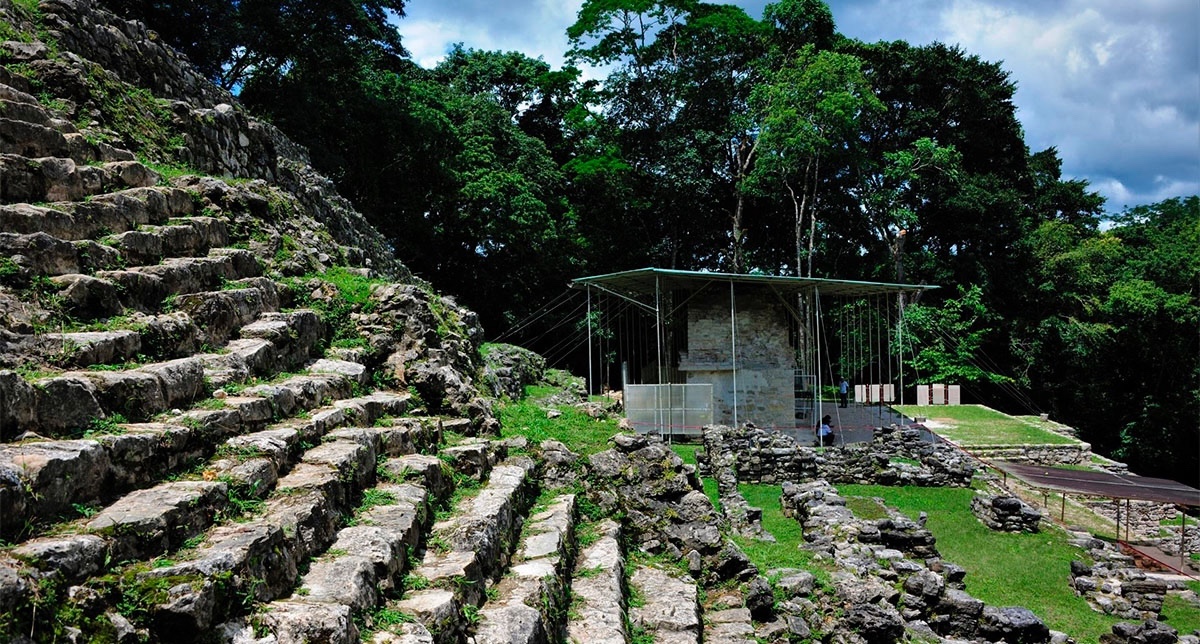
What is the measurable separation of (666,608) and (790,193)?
30268 mm

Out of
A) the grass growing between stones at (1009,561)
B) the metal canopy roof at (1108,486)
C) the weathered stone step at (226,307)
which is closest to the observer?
the weathered stone step at (226,307)

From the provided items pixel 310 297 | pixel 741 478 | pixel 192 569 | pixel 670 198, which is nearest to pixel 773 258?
pixel 670 198

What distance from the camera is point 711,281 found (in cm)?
2316

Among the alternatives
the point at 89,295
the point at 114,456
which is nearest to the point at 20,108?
the point at 89,295

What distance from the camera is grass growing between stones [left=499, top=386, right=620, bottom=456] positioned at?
1068 centimetres

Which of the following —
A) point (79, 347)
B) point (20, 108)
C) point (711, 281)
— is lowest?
point (79, 347)

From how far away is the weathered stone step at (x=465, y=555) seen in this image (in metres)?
4.82

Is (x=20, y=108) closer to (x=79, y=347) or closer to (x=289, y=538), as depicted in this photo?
(x=79, y=347)

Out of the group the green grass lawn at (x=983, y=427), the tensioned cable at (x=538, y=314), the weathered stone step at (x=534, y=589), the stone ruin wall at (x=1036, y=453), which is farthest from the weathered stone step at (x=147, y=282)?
the stone ruin wall at (x=1036, y=453)

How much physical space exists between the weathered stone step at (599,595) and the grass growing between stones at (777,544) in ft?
7.44

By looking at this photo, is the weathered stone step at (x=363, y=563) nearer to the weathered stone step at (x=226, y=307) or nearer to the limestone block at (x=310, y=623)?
the limestone block at (x=310, y=623)

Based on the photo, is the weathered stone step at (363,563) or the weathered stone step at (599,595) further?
the weathered stone step at (599,595)

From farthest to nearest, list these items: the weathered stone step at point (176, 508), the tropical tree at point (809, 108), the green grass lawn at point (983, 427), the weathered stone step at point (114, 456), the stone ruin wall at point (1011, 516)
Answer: the tropical tree at point (809, 108) < the green grass lawn at point (983, 427) < the stone ruin wall at point (1011, 516) < the weathered stone step at point (114, 456) < the weathered stone step at point (176, 508)

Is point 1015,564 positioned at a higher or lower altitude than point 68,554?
lower
